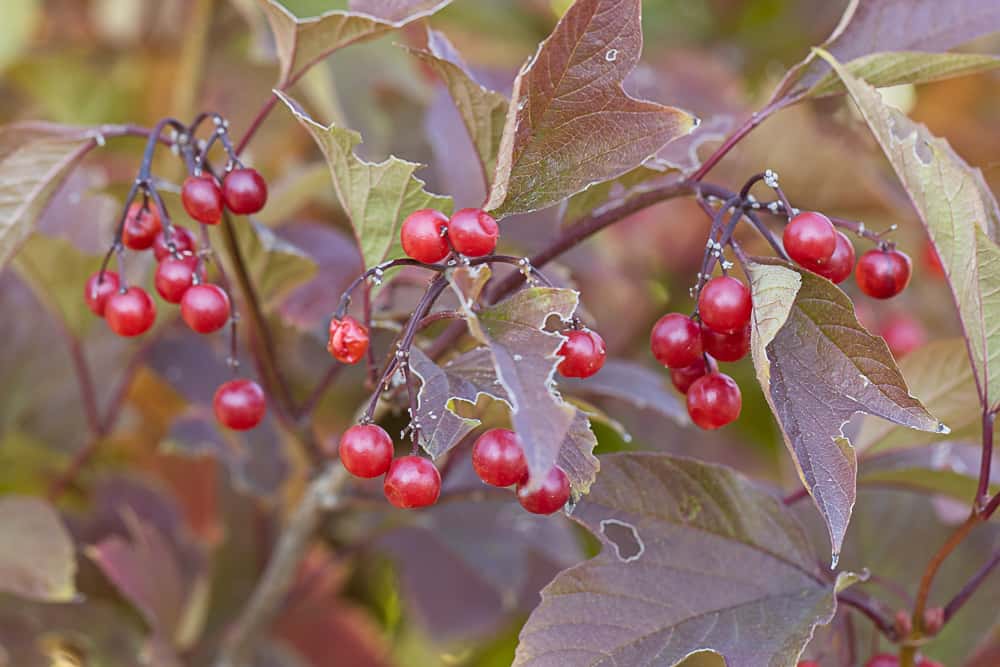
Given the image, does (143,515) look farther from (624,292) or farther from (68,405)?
(624,292)

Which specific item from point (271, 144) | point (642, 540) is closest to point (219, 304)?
point (642, 540)

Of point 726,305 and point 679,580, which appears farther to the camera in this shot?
point 679,580

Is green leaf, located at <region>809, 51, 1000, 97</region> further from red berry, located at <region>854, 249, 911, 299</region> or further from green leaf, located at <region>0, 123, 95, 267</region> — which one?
green leaf, located at <region>0, 123, 95, 267</region>

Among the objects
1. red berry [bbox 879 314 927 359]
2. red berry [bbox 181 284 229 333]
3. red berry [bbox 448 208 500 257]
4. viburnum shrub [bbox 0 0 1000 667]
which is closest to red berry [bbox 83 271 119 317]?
viburnum shrub [bbox 0 0 1000 667]

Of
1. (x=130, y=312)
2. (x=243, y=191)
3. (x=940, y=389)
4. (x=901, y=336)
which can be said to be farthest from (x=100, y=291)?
(x=901, y=336)

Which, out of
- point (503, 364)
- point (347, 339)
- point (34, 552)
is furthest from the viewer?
point (34, 552)

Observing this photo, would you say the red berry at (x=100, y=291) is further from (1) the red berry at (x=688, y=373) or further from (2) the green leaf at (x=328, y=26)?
(1) the red berry at (x=688, y=373)

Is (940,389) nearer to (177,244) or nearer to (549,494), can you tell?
(549,494)

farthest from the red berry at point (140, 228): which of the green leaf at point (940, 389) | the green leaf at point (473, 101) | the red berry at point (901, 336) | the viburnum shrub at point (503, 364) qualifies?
the red berry at point (901, 336)
